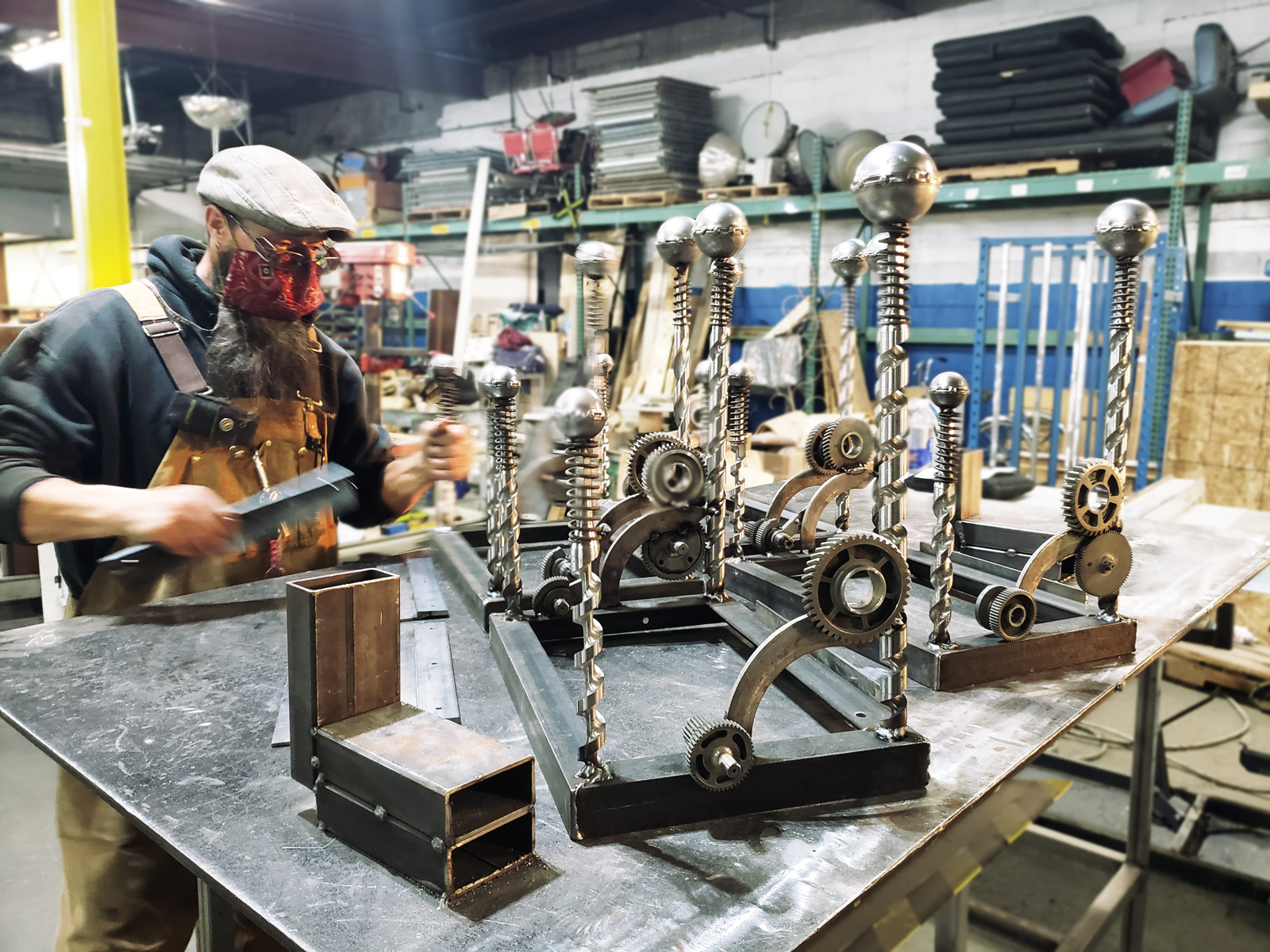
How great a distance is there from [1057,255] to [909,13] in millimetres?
1823

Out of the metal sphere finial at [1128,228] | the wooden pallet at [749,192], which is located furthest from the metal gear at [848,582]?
the wooden pallet at [749,192]

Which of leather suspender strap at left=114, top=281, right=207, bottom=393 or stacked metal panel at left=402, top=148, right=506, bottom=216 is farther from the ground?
stacked metal panel at left=402, top=148, right=506, bottom=216

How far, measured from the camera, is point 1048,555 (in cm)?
136

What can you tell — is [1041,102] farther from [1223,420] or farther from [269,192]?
[269,192]

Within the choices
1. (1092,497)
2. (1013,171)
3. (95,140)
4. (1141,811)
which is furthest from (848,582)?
(1013,171)

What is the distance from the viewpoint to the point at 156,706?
1.18 m

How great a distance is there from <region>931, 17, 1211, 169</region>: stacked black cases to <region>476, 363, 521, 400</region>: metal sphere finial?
4157 millimetres

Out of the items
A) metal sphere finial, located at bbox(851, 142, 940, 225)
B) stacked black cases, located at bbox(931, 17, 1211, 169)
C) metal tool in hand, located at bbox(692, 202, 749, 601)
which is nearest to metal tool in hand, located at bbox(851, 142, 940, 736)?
metal sphere finial, located at bbox(851, 142, 940, 225)

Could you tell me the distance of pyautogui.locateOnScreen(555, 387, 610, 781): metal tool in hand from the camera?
85 centimetres

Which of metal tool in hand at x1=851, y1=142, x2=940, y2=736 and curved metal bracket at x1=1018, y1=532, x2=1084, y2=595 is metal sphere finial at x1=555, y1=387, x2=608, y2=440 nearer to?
metal tool in hand at x1=851, y1=142, x2=940, y2=736

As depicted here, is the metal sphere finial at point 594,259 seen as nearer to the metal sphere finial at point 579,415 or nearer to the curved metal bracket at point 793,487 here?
the curved metal bracket at point 793,487

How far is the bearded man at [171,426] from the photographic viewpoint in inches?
55.6

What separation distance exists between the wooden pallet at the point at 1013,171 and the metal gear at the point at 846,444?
3296 mm

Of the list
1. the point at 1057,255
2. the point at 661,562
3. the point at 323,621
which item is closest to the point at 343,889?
the point at 323,621
